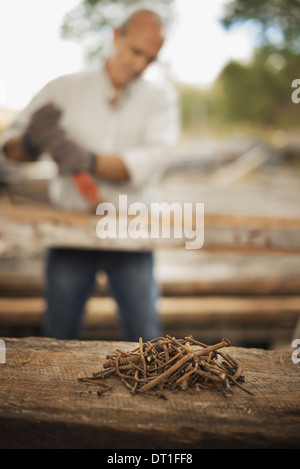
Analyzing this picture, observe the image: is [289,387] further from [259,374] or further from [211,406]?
[211,406]

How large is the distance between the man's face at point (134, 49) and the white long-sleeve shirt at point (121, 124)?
0.20 ft

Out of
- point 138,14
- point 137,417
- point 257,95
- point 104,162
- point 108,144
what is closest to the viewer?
point 137,417

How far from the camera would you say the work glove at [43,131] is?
62.1 inches

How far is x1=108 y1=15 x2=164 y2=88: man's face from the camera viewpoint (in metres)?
1.53

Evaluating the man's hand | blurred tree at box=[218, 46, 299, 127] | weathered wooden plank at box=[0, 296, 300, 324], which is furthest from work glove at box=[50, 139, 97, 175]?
blurred tree at box=[218, 46, 299, 127]

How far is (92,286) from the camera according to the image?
1.84m

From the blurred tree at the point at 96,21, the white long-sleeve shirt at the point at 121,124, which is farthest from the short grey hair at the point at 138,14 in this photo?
the blurred tree at the point at 96,21

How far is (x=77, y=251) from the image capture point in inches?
71.9

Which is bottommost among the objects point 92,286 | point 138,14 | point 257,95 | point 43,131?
point 92,286

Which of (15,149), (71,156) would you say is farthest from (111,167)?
(15,149)

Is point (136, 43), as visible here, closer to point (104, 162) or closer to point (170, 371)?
point (104, 162)

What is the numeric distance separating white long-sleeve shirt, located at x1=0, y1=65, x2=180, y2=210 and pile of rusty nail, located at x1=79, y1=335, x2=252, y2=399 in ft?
3.17

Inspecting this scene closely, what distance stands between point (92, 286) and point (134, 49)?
1.06 metres

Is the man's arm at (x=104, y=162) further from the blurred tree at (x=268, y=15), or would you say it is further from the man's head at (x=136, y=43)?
the blurred tree at (x=268, y=15)
